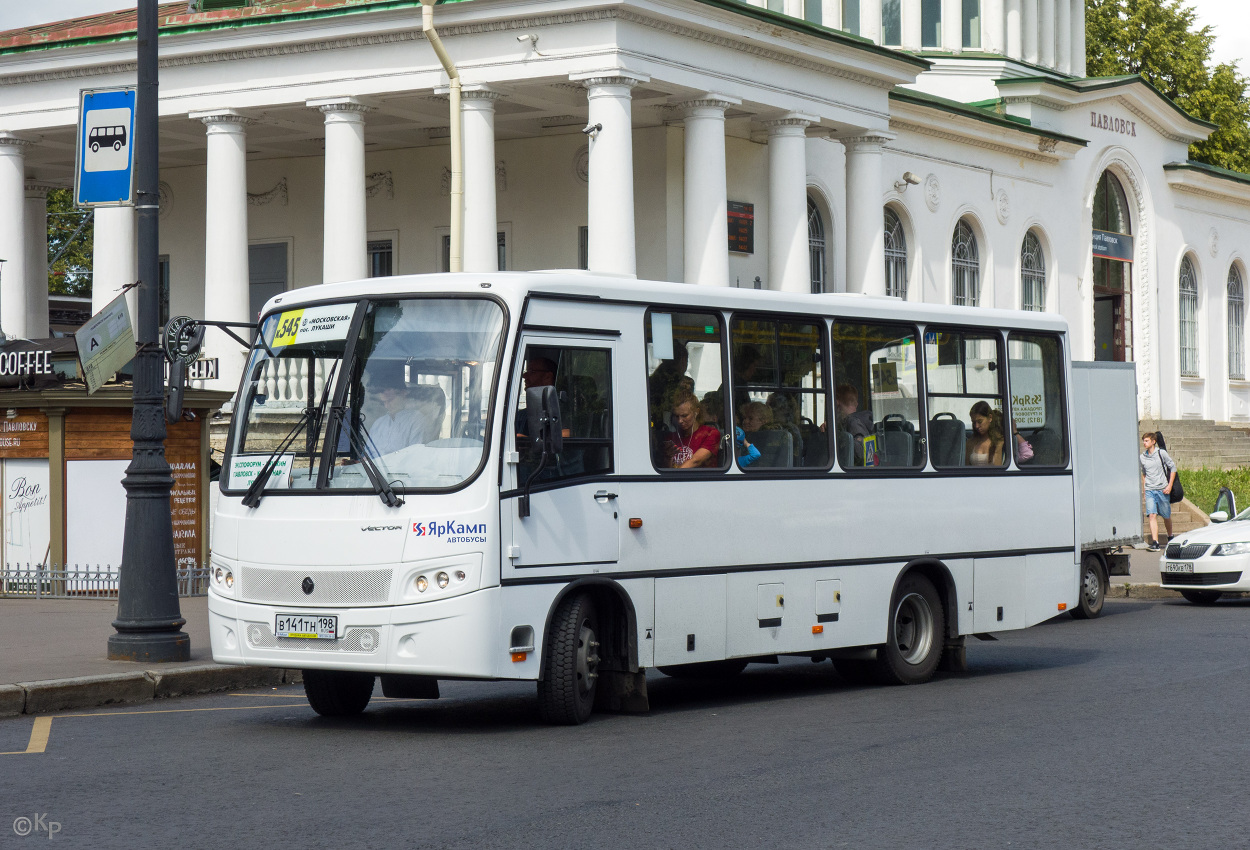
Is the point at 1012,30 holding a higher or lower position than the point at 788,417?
higher

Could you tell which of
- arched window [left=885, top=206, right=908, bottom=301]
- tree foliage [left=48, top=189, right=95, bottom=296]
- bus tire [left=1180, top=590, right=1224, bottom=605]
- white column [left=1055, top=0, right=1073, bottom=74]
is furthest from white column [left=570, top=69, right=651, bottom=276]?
tree foliage [left=48, top=189, right=95, bottom=296]

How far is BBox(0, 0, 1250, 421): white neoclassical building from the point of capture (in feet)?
97.0

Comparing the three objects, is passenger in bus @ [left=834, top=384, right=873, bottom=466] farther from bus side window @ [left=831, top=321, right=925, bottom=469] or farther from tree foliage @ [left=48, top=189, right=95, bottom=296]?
tree foliage @ [left=48, top=189, right=95, bottom=296]

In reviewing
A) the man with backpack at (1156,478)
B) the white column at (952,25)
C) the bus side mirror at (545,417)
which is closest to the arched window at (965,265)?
the white column at (952,25)

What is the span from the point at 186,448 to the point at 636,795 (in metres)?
12.8

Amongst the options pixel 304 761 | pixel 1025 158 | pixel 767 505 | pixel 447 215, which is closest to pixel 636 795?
pixel 304 761

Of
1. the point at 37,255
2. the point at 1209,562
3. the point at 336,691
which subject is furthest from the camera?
the point at 37,255

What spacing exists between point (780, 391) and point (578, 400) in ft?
6.16

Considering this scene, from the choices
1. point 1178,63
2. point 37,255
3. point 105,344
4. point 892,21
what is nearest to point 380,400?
point 105,344

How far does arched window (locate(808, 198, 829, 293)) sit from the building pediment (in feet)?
35.7

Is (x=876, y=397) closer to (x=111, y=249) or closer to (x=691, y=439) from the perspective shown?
(x=691, y=439)

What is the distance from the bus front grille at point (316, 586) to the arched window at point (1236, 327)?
49.1 m

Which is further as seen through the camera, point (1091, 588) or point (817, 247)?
point (817, 247)

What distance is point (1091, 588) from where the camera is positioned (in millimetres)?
19219
